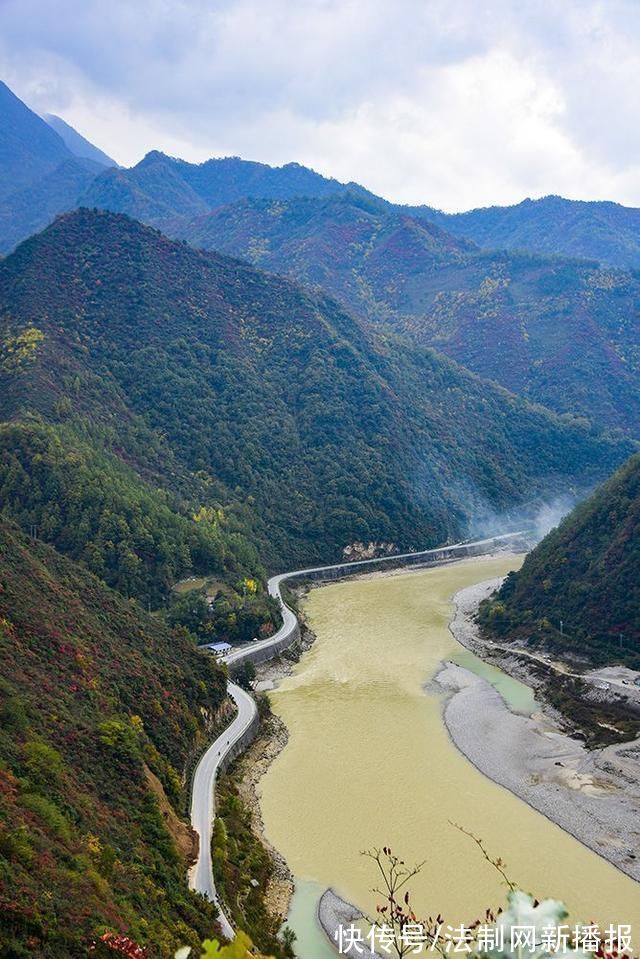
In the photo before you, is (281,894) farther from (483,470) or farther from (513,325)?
(513,325)

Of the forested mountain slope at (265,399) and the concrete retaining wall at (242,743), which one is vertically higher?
the forested mountain slope at (265,399)

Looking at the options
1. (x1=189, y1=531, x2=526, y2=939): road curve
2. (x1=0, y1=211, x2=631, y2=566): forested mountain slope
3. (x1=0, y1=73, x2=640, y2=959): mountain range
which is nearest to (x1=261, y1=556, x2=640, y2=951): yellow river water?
(x1=189, y1=531, x2=526, y2=939): road curve

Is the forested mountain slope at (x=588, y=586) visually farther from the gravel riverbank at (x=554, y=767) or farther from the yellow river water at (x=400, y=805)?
the gravel riverbank at (x=554, y=767)

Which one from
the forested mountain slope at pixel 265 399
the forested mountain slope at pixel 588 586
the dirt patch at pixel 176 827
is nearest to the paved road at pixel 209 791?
the dirt patch at pixel 176 827

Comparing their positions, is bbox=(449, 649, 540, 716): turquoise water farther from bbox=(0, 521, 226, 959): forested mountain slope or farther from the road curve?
bbox=(0, 521, 226, 959): forested mountain slope

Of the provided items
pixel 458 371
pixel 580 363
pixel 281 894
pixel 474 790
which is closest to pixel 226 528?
pixel 474 790

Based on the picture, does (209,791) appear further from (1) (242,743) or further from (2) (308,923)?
(2) (308,923)

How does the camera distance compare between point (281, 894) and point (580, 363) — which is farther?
point (580, 363)
